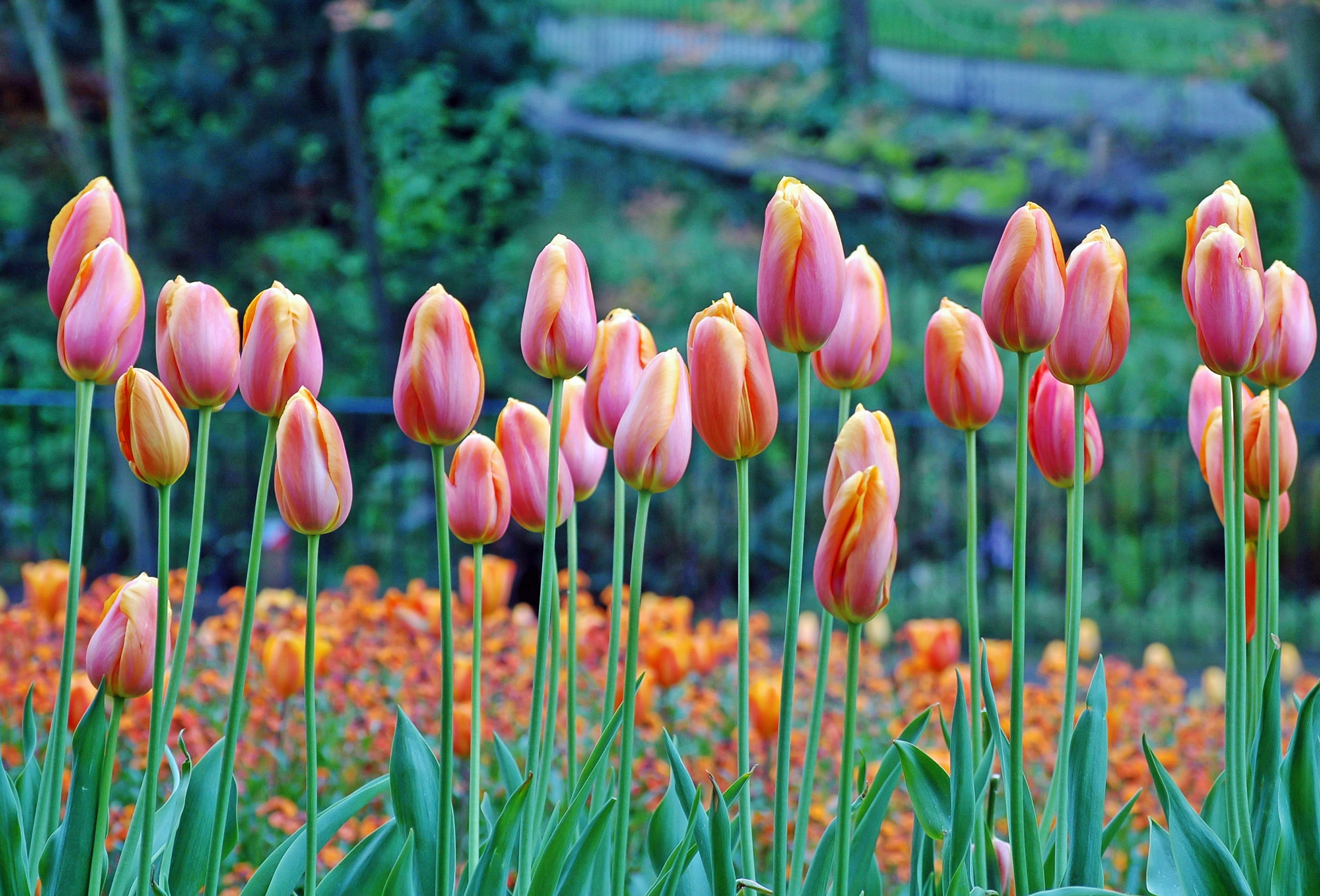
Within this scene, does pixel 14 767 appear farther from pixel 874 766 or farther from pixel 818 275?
pixel 818 275

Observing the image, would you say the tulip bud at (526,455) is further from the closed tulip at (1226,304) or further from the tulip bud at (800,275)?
the closed tulip at (1226,304)

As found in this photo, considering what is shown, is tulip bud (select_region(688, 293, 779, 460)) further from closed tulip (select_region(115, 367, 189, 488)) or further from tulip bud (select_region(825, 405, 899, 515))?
closed tulip (select_region(115, 367, 189, 488))

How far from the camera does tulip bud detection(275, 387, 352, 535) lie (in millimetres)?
925

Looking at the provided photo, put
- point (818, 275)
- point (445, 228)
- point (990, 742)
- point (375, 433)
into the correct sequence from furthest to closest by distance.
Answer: point (445, 228), point (375, 433), point (990, 742), point (818, 275)

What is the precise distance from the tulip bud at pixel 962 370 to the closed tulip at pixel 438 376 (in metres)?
0.41

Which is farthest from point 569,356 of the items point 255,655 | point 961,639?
point 961,639

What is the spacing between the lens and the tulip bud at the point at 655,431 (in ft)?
3.06

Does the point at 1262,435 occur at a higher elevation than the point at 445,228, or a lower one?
lower

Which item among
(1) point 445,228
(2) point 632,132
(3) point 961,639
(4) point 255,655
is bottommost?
(3) point 961,639

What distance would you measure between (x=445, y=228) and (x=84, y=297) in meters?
6.56

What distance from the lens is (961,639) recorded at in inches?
227

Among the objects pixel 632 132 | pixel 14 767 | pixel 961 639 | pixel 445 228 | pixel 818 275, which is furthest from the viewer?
pixel 632 132

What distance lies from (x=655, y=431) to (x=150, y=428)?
39 centimetres

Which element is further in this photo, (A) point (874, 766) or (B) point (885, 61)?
(B) point (885, 61)
